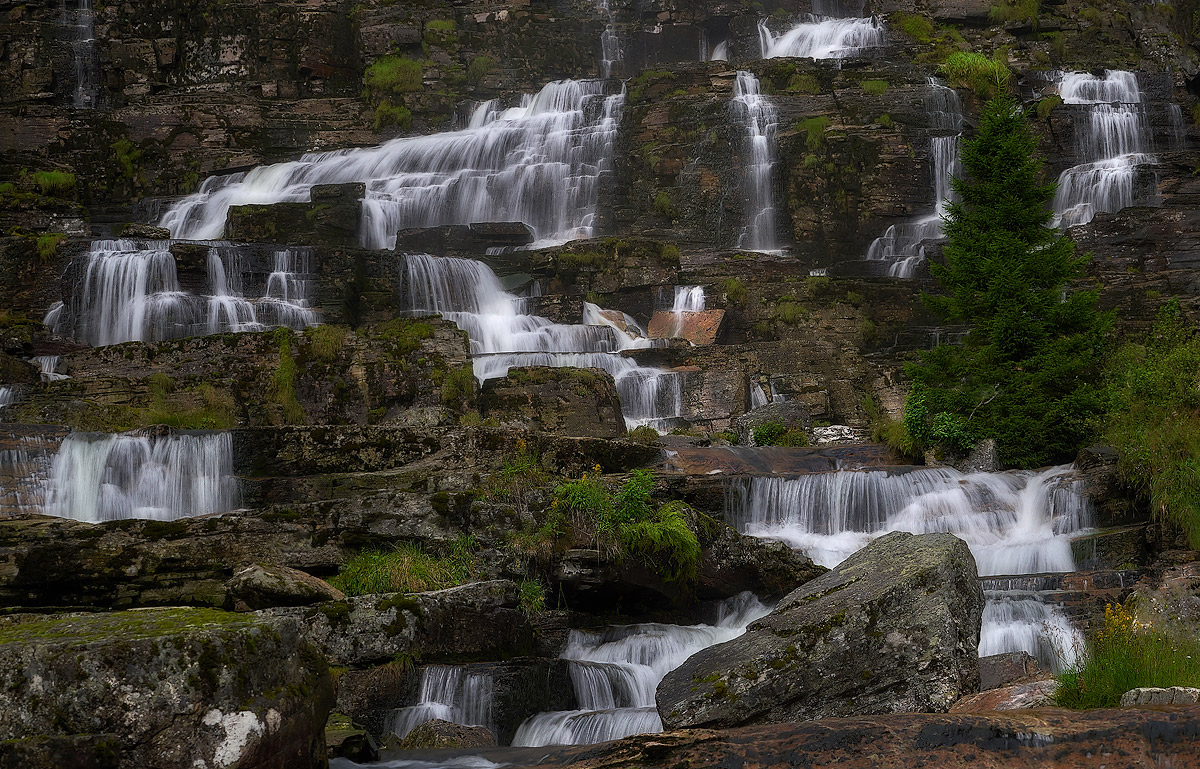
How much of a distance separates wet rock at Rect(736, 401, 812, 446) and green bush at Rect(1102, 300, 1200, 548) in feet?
19.3

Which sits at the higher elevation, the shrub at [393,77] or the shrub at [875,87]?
the shrub at [393,77]

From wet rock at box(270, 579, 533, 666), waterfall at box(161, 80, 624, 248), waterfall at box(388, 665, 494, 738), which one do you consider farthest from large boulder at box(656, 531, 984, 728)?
waterfall at box(161, 80, 624, 248)

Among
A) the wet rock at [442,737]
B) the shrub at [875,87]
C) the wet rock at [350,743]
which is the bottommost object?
the wet rock at [442,737]

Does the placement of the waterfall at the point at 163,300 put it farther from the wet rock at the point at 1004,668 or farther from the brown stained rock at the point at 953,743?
the brown stained rock at the point at 953,743

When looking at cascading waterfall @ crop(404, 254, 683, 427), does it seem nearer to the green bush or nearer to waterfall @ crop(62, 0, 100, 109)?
the green bush

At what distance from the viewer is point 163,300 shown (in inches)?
927

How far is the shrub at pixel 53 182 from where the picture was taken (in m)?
34.8

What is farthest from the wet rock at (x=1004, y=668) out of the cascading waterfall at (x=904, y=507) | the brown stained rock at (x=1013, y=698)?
the cascading waterfall at (x=904, y=507)

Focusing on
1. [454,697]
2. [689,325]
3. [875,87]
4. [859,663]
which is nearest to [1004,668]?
[859,663]

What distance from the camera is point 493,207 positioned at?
3456 cm

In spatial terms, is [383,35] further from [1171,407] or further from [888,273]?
[1171,407]

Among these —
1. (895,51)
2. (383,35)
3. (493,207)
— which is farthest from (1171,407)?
(383,35)

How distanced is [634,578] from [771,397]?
38.2ft

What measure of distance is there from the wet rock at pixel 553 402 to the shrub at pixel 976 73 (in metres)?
24.3
